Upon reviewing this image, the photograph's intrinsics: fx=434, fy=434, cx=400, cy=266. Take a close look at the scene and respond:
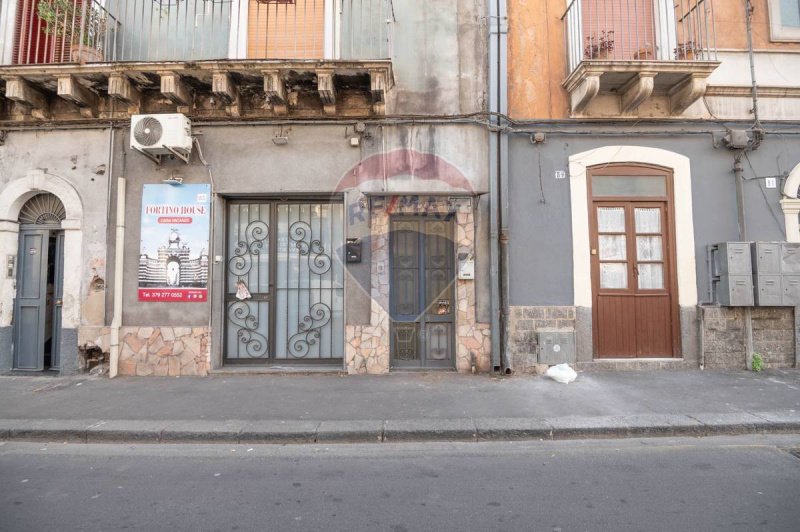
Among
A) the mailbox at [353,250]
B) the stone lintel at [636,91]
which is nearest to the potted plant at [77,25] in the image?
the mailbox at [353,250]

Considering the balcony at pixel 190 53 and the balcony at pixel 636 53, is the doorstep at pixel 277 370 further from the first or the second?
the balcony at pixel 636 53

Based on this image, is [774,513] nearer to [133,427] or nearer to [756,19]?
[133,427]

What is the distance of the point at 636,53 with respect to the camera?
7496 millimetres

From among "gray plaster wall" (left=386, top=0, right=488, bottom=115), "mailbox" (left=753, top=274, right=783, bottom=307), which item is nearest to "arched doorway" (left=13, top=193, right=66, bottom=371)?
"gray plaster wall" (left=386, top=0, right=488, bottom=115)

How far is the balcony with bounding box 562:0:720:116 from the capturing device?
6.73m

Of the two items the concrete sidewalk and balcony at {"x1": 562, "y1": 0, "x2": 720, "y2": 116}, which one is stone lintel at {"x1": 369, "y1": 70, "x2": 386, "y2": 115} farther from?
the concrete sidewalk

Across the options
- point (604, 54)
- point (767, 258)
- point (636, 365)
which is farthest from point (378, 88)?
point (767, 258)

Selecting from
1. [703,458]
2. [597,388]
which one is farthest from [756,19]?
[703,458]

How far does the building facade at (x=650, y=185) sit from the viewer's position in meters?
7.14

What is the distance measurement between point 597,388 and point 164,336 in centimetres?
671

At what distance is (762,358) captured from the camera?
7105mm

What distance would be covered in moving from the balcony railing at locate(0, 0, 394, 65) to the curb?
5816 millimetres

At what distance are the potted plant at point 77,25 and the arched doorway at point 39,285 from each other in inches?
99.0

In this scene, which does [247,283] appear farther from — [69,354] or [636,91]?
[636,91]
